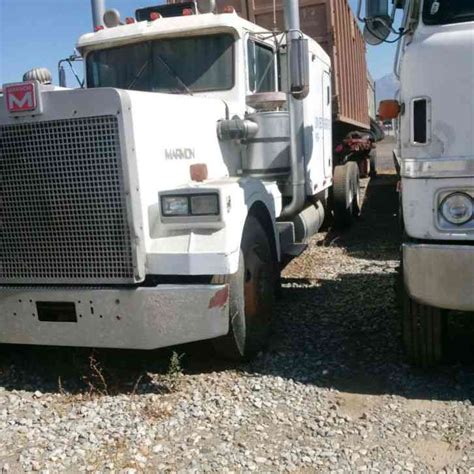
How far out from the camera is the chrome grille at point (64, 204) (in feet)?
11.7

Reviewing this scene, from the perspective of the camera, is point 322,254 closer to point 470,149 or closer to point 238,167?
point 238,167

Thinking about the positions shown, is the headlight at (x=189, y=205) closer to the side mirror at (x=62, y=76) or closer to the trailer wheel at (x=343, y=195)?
the side mirror at (x=62, y=76)

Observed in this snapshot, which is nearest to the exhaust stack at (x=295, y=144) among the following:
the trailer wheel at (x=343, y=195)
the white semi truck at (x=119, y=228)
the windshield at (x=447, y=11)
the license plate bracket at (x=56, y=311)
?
the white semi truck at (x=119, y=228)

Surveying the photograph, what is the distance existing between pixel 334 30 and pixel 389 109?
4.97 m

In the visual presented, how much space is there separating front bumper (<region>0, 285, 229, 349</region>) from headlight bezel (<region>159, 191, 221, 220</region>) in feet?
1.41

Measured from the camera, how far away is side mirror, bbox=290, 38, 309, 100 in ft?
15.3

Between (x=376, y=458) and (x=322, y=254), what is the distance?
15.8ft

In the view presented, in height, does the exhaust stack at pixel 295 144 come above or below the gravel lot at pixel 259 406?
above

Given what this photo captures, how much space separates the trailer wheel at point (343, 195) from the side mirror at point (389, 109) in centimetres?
503

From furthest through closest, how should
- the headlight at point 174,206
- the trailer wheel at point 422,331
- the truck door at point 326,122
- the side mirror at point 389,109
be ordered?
the truck door at point 326,122, the side mirror at point 389,109, the trailer wheel at point 422,331, the headlight at point 174,206

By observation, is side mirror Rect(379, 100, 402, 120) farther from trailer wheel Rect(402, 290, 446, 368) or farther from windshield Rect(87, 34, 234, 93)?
windshield Rect(87, 34, 234, 93)

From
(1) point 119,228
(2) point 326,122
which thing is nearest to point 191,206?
(1) point 119,228

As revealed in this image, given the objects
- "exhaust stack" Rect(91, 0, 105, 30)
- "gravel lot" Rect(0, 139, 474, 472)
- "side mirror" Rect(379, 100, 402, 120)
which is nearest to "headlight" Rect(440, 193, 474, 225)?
"side mirror" Rect(379, 100, 402, 120)

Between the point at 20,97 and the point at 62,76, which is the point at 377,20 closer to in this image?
the point at 20,97
